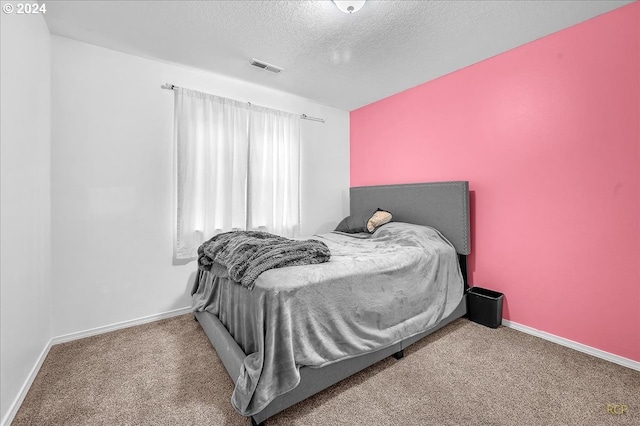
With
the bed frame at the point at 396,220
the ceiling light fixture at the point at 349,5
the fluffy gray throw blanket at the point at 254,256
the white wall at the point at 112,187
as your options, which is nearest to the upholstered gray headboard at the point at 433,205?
the bed frame at the point at 396,220

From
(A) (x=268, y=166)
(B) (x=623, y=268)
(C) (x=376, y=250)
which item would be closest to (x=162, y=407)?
(C) (x=376, y=250)

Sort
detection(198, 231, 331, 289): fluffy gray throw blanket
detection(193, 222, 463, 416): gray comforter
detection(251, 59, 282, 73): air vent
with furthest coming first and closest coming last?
detection(251, 59, 282, 73): air vent
detection(198, 231, 331, 289): fluffy gray throw blanket
detection(193, 222, 463, 416): gray comforter

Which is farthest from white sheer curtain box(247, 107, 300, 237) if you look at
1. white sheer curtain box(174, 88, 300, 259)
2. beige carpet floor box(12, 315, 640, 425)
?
beige carpet floor box(12, 315, 640, 425)

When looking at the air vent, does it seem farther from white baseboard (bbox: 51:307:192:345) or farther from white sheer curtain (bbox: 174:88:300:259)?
white baseboard (bbox: 51:307:192:345)

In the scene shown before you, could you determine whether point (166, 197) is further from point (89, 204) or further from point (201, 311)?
point (201, 311)

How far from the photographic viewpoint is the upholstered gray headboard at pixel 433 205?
2762 millimetres

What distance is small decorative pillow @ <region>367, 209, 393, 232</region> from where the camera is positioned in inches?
126

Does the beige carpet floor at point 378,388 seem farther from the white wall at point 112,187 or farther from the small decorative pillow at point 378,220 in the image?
the small decorative pillow at point 378,220

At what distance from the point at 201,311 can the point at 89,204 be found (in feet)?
4.60

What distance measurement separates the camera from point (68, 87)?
2.34m

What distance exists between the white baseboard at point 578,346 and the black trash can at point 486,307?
152 mm

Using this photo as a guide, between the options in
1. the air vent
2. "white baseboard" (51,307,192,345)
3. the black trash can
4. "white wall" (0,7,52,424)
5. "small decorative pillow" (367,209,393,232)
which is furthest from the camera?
"small decorative pillow" (367,209,393,232)

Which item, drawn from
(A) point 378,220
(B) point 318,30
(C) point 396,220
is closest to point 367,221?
(A) point 378,220

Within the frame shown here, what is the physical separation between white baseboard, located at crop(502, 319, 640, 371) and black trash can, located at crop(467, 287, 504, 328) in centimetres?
15
